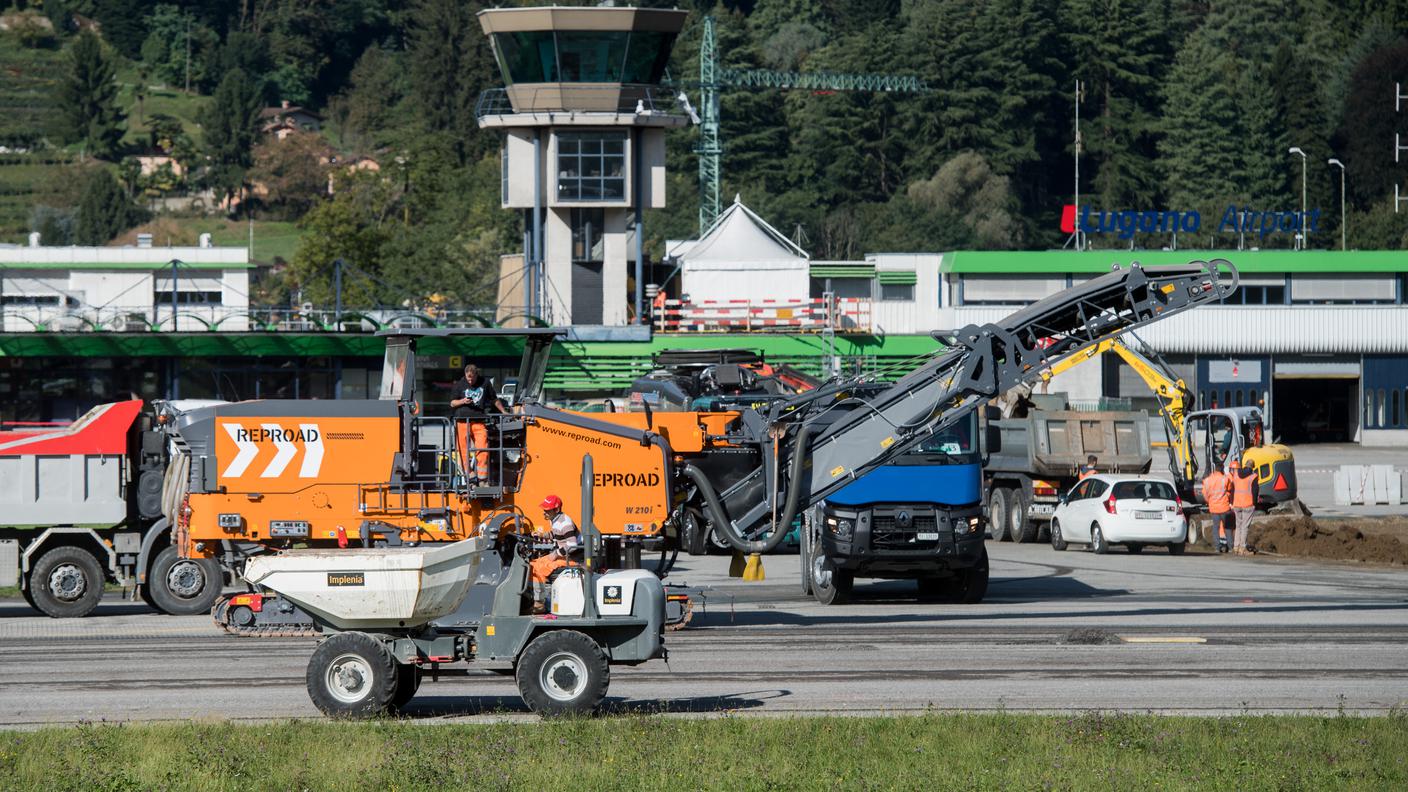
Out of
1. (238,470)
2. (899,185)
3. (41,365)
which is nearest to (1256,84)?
(899,185)

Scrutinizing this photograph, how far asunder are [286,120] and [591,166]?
120152 millimetres

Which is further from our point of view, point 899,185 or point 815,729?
point 899,185

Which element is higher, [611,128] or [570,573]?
[611,128]

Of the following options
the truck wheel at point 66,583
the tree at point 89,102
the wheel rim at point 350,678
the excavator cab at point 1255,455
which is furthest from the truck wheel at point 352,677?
the tree at point 89,102

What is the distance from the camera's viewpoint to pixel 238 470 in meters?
21.9

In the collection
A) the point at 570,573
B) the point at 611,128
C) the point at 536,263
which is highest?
the point at 611,128

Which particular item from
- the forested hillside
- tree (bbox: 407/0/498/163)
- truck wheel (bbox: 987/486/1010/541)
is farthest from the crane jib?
tree (bbox: 407/0/498/163)

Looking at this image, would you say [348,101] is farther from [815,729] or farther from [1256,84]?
[815,729]

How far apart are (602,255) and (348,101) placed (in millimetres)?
125308

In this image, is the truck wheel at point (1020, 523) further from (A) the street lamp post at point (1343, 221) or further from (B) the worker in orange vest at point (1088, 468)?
(A) the street lamp post at point (1343, 221)

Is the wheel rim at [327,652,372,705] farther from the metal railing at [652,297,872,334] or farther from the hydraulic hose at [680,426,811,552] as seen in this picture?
the metal railing at [652,297,872,334]

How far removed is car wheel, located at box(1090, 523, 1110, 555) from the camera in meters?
37.6

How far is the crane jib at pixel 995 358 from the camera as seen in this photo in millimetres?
23219

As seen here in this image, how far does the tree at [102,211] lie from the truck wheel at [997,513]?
11766 centimetres
